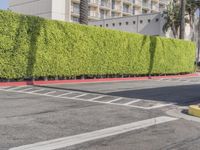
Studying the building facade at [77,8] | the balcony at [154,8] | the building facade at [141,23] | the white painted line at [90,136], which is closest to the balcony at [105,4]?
the building facade at [77,8]

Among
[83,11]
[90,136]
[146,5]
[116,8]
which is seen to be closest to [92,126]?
[90,136]

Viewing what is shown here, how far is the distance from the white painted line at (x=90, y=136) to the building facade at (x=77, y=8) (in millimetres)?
63197

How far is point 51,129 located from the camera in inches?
325

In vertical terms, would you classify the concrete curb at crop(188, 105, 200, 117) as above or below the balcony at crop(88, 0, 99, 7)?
below

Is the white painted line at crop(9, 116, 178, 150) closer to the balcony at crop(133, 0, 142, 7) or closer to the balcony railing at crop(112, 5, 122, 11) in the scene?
the balcony railing at crop(112, 5, 122, 11)

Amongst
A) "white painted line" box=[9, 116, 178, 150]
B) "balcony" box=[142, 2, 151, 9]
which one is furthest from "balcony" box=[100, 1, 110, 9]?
"white painted line" box=[9, 116, 178, 150]

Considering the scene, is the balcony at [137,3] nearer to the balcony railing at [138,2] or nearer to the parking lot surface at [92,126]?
the balcony railing at [138,2]

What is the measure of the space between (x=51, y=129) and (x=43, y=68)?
42.2 ft

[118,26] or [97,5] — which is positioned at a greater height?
[97,5]

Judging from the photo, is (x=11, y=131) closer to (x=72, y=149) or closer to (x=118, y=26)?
(x=72, y=149)

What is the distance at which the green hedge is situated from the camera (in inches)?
749

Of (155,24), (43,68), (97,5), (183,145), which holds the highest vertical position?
(97,5)

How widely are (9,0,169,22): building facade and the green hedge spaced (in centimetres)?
4272

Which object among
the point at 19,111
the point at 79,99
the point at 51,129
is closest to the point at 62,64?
the point at 79,99
